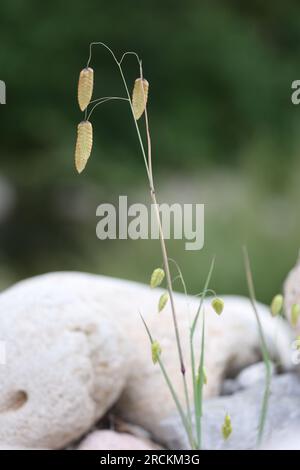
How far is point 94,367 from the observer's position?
3.57ft

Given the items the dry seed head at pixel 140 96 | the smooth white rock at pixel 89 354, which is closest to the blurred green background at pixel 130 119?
the smooth white rock at pixel 89 354

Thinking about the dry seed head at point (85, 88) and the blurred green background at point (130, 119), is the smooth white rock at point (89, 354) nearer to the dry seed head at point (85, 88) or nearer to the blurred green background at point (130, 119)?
the dry seed head at point (85, 88)

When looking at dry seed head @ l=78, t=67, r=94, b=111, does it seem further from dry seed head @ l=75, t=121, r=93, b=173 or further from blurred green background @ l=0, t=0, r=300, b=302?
blurred green background @ l=0, t=0, r=300, b=302

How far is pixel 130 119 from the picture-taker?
11.1 feet

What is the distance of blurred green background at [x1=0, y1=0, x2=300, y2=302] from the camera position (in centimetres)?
324

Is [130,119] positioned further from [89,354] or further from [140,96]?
[140,96]

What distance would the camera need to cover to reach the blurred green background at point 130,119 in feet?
10.6

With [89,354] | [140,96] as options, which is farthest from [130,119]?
[140,96]

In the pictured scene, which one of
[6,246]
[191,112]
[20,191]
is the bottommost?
[6,246]

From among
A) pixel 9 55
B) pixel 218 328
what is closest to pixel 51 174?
pixel 9 55

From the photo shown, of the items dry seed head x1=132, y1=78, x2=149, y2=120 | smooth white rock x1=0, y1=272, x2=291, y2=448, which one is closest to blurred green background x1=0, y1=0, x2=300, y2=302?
smooth white rock x1=0, y1=272, x2=291, y2=448

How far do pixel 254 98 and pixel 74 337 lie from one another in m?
2.53
